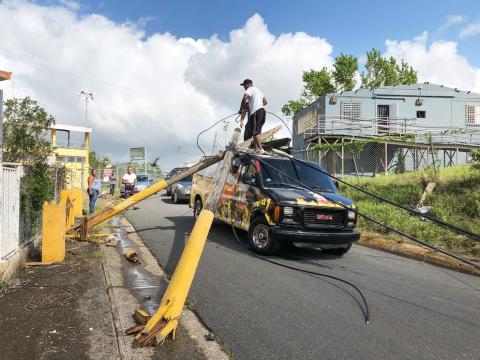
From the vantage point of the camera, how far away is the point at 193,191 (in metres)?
12.3

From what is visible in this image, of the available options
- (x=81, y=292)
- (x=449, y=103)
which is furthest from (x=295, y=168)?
(x=449, y=103)

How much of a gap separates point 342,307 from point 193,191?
7950 mm

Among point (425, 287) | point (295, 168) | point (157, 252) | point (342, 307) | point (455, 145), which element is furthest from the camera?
point (455, 145)

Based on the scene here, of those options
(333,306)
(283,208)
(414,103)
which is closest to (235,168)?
(283,208)

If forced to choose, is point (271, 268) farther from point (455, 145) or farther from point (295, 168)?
point (455, 145)

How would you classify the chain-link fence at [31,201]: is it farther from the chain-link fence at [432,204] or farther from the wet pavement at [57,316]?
the chain-link fence at [432,204]

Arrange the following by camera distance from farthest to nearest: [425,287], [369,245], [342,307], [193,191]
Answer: [193,191], [369,245], [425,287], [342,307]

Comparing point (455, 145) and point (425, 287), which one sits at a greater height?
point (455, 145)

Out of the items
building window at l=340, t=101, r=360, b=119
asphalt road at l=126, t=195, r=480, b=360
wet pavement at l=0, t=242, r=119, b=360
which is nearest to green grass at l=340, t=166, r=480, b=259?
asphalt road at l=126, t=195, r=480, b=360

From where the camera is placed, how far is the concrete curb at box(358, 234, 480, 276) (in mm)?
7350

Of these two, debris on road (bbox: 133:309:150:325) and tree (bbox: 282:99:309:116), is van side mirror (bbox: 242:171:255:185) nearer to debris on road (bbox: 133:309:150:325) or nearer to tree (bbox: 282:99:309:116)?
debris on road (bbox: 133:309:150:325)

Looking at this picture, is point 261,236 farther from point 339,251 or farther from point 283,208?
point 339,251

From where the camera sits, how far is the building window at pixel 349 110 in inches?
1113

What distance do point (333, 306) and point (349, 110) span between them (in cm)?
2522
